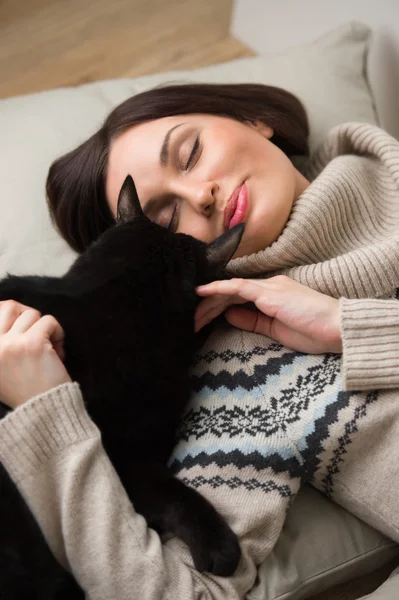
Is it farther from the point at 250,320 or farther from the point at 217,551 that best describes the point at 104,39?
the point at 217,551

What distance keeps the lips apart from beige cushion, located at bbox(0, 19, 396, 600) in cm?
39

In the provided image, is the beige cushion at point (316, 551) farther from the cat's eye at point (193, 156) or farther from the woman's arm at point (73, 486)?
the cat's eye at point (193, 156)

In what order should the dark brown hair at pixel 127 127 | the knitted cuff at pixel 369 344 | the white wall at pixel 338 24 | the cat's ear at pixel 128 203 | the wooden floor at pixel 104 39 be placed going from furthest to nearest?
1. the wooden floor at pixel 104 39
2. the white wall at pixel 338 24
3. the dark brown hair at pixel 127 127
4. the cat's ear at pixel 128 203
5. the knitted cuff at pixel 369 344

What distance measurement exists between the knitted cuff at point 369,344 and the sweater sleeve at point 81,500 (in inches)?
14.9

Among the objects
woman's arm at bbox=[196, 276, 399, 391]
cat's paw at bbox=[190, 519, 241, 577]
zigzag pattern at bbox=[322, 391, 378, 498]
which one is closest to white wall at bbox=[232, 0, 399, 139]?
woman's arm at bbox=[196, 276, 399, 391]

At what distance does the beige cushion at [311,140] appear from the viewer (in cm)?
94

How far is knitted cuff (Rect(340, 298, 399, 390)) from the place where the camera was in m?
0.88

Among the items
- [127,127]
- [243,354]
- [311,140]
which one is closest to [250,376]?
[243,354]

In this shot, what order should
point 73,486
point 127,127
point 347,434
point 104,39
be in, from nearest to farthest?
point 73,486
point 347,434
point 127,127
point 104,39

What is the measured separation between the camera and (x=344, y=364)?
878 millimetres

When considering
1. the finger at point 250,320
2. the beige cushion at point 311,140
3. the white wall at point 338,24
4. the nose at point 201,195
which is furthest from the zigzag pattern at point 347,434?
Result: the white wall at point 338,24

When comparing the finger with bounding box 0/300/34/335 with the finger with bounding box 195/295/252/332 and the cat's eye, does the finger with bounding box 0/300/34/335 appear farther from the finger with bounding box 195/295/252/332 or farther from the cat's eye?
the cat's eye

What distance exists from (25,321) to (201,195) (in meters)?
0.37

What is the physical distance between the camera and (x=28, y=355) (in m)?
0.80
